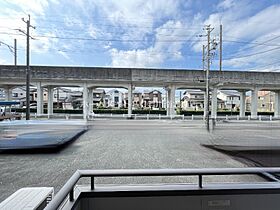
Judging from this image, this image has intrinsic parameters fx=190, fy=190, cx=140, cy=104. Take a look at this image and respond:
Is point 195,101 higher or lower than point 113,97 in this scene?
lower

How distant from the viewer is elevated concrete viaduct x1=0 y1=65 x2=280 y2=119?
16594 millimetres

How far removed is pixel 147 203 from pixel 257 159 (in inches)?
156

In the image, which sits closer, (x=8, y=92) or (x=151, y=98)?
(x=8, y=92)

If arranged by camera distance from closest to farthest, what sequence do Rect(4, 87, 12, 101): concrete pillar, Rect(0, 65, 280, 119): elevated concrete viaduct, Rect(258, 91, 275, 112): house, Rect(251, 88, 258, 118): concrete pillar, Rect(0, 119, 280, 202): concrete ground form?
Rect(0, 119, 280, 202): concrete ground, Rect(4, 87, 12, 101): concrete pillar, Rect(0, 65, 280, 119): elevated concrete viaduct, Rect(251, 88, 258, 118): concrete pillar, Rect(258, 91, 275, 112): house

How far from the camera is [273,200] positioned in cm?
183

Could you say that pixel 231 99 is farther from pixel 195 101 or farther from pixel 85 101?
pixel 85 101

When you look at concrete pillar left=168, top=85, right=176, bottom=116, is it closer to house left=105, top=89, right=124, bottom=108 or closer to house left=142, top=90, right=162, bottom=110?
house left=105, top=89, right=124, bottom=108

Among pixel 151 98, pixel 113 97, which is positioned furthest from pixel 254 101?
pixel 113 97

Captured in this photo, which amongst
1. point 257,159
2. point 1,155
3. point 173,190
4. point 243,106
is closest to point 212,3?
point 257,159

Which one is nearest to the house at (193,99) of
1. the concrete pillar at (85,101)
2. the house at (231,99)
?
the house at (231,99)

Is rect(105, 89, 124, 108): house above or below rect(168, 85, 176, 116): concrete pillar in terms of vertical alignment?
above

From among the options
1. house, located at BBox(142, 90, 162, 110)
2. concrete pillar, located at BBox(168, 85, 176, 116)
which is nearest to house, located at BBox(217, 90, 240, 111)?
house, located at BBox(142, 90, 162, 110)

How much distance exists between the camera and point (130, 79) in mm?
18125

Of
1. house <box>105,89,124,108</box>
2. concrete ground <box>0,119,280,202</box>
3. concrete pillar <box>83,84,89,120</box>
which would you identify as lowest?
concrete ground <box>0,119,280,202</box>
